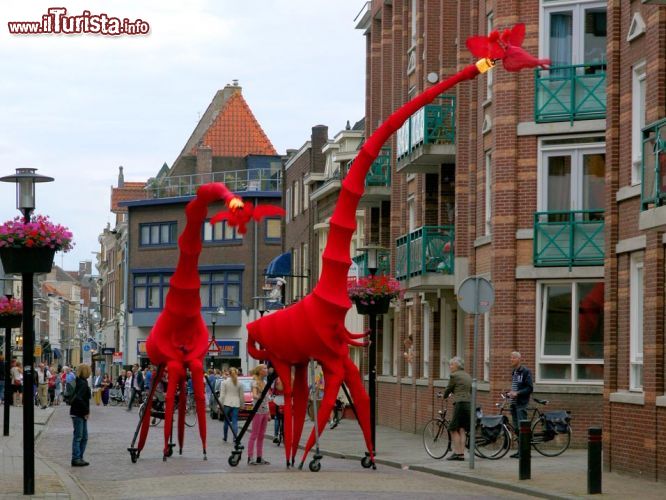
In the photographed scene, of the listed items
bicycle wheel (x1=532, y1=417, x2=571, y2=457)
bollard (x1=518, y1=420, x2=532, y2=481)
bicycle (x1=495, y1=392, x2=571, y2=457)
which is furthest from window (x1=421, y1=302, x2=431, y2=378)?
bollard (x1=518, y1=420, x2=532, y2=481)

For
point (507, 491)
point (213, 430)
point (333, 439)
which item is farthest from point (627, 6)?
point (213, 430)

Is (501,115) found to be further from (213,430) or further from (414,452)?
(213,430)

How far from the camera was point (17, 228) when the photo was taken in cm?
1917

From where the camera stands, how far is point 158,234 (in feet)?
289

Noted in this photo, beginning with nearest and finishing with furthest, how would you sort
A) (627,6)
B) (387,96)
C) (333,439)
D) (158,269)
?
1. (627,6)
2. (333,439)
3. (387,96)
4. (158,269)

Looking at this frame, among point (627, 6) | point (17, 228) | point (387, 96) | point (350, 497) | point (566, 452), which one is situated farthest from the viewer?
point (387, 96)

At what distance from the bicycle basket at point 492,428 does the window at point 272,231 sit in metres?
58.2

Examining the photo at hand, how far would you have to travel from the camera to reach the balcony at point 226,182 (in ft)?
276

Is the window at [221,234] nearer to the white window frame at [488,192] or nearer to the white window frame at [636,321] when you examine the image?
the white window frame at [488,192]

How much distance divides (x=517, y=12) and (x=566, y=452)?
8.43 metres

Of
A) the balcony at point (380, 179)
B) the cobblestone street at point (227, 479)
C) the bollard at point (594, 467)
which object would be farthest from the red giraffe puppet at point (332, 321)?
the balcony at point (380, 179)

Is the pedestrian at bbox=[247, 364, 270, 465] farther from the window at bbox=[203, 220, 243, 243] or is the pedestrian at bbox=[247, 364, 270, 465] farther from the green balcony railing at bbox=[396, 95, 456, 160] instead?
the window at bbox=[203, 220, 243, 243]

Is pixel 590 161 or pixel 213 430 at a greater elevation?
pixel 590 161

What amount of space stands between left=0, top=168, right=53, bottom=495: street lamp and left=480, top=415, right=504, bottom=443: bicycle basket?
27.4 feet
